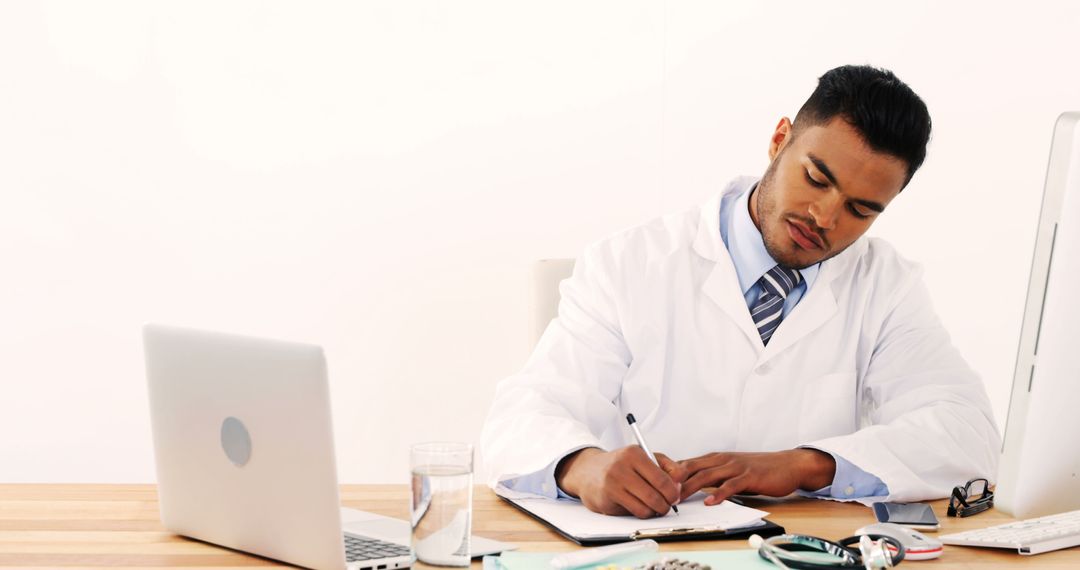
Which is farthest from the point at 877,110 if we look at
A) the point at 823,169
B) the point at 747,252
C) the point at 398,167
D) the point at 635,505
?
the point at 398,167

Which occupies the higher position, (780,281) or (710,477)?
(780,281)

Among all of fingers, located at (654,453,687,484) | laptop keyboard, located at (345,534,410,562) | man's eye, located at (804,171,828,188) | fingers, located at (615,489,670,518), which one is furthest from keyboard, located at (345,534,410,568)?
man's eye, located at (804,171,828,188)

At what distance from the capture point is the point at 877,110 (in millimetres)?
1947

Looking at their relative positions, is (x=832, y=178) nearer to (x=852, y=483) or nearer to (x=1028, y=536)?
(x=852, y=483)

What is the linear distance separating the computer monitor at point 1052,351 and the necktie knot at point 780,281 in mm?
693

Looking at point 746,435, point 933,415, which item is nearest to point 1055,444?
point 933,415

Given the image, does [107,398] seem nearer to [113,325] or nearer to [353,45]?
[113,325]

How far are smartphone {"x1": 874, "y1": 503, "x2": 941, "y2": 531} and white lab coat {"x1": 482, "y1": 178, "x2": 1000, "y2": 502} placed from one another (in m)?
0.36

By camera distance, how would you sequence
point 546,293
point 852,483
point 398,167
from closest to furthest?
point 852,483 → point 546,293 → point 398,167

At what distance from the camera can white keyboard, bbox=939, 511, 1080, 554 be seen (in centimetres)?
137

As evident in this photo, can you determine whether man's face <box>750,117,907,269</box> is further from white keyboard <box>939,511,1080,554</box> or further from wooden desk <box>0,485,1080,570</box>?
white keyboard <box>939,511,1080,554</box>

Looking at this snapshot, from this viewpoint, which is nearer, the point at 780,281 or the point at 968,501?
the point at 968,501

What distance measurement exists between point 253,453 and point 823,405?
116 centimetres

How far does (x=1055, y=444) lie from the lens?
4.65 ft
